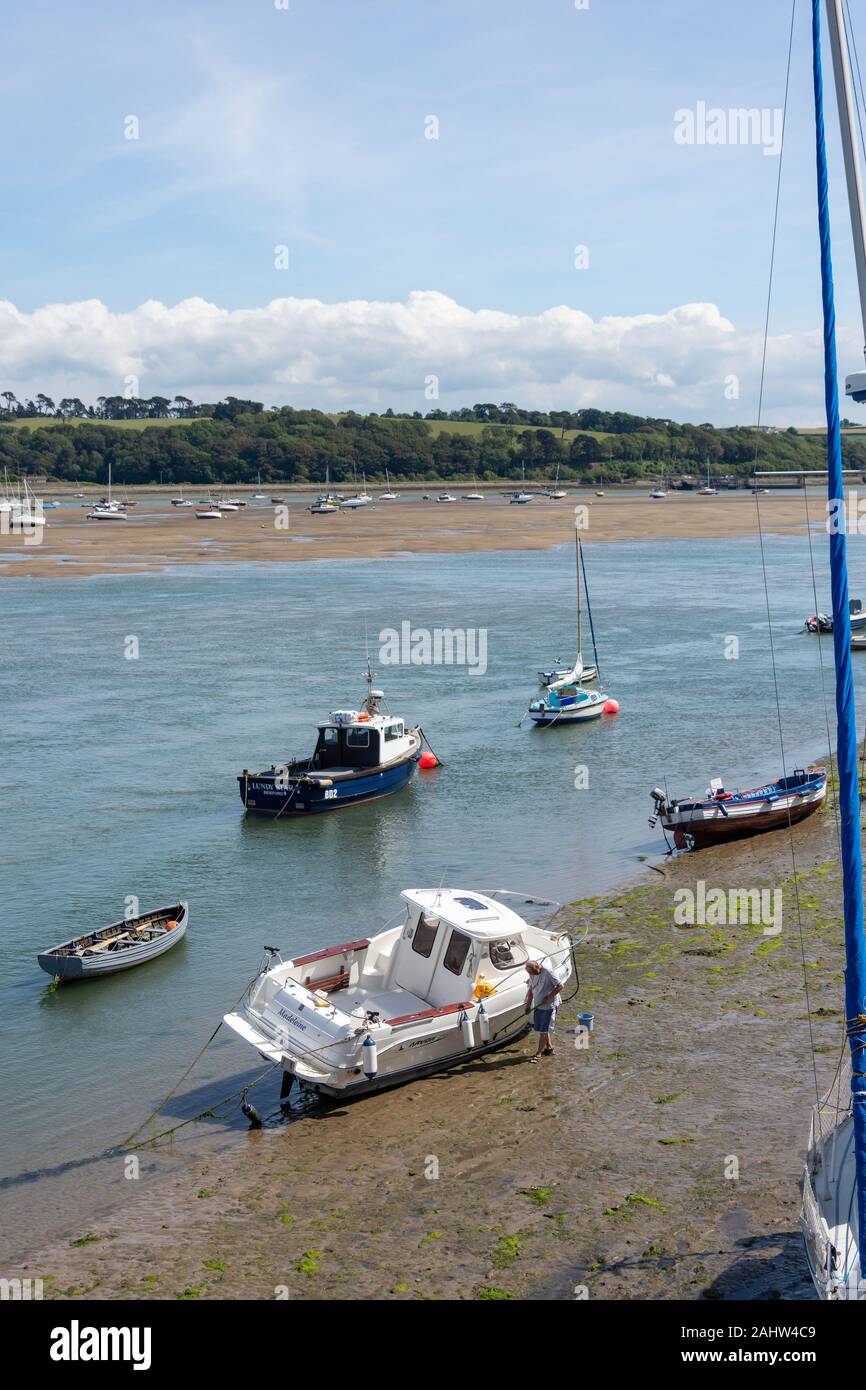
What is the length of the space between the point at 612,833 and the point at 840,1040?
1541 centimetres

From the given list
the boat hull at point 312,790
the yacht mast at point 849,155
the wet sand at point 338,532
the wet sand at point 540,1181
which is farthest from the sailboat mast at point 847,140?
the wet sand at point 338,532

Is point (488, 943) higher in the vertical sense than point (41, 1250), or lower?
higher

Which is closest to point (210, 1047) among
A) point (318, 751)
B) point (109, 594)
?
point (318, 751)

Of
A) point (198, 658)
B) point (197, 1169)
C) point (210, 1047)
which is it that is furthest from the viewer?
point (198, 658)

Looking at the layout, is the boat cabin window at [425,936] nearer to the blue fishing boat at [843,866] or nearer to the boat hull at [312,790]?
the blue fishing boat at [843,866]

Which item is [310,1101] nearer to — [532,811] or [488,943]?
[488,943]

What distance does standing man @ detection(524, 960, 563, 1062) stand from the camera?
21.1 m

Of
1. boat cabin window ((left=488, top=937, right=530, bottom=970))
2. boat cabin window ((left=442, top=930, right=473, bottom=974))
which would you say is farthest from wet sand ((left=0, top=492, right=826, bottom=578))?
boat cabin window ((left=488, top=937, right=530, bottom=970))

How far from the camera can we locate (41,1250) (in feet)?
54.7

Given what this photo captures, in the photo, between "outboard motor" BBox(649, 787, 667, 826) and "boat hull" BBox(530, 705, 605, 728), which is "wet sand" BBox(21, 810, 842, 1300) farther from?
"boat hull" BBox(530, 705, 605, 728)

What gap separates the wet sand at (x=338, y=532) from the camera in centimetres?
12244

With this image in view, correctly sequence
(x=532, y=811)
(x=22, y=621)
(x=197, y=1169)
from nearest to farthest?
(x=197, y=1169)
(x=532, y=811)
(x=22, y=621)

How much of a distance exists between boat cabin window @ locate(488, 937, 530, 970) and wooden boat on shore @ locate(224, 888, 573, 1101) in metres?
0.02

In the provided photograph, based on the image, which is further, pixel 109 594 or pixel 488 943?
pixel 109 594
